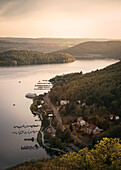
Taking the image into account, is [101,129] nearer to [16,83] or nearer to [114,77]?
[114,77]

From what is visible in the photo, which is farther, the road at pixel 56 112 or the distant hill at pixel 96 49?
the distant hill at pixel 96 49

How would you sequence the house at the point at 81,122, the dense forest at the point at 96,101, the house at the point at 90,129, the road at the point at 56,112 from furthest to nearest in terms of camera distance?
the dense forest at the point at 96,101
the house at the point at 81,122
the house at the point at 90,129
the road at the point at 56,112

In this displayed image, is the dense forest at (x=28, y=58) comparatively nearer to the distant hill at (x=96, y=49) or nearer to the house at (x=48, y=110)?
the distant hill at (x=96, y=49)

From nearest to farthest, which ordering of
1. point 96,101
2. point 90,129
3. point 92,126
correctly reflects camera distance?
point 90,129
point 92,126
point 96,101

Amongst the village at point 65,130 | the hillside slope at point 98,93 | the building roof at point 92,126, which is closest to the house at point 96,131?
the village at point 65,130

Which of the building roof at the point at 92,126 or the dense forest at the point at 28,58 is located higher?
the dense forest at the point at 28,58

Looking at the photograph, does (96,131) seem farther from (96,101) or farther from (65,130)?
(96,101)

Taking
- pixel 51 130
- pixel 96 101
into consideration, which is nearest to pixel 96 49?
pixel 96 101

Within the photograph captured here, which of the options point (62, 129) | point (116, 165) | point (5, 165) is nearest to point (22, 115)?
point (62, 129)
